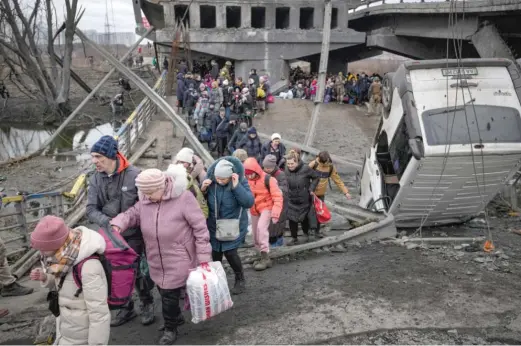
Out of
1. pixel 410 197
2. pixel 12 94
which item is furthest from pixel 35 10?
pixel 410 197

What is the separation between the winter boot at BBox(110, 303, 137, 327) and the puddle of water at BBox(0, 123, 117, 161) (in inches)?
620

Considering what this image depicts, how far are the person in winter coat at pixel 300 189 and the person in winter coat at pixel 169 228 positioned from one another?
2938 mm

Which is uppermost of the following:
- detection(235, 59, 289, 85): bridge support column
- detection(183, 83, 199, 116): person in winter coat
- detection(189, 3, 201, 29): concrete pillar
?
detection(189, 3, 201, 29): concrete pillar

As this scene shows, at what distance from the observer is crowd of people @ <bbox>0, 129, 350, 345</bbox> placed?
2.93 meters

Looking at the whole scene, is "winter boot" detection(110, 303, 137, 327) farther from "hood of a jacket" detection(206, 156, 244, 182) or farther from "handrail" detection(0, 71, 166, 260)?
"handrail" detection(0, 71, 166, 260)

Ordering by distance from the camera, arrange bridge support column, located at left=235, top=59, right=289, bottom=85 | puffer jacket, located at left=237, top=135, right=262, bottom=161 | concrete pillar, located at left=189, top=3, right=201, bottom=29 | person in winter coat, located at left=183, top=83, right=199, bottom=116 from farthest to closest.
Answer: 1. bridge support column, located at left=235, top=59, right=289, bottom=85
2. concrete pillar, located at left=189, top=3, right=201, bottom=29
3. person in winter coat, located at left=183, top=83, right=199, bottom=116
4. puffer jacket, located at left=237, top=135, right=262, bottom=161

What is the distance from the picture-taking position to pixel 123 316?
175 inches

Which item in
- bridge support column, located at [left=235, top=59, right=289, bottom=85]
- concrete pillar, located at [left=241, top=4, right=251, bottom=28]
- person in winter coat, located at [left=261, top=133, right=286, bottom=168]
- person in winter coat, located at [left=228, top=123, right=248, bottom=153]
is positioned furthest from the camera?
bridge support column, located at [left=235, top=59, right=289, bottom=85]

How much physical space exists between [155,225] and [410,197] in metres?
4.79

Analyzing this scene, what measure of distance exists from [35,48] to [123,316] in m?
26.3

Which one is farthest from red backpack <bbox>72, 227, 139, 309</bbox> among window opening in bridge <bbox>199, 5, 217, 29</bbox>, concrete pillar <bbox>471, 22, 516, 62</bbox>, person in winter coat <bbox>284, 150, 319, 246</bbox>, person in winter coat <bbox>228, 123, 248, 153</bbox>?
window opening in bridge <bbox>199, 5, 217, 29</bbox>

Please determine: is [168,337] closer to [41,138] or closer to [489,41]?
[489,41]

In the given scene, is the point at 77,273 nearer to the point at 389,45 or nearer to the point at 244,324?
the point at 244,324

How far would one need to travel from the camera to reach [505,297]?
468 centimetres
